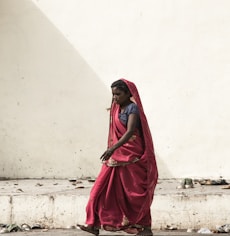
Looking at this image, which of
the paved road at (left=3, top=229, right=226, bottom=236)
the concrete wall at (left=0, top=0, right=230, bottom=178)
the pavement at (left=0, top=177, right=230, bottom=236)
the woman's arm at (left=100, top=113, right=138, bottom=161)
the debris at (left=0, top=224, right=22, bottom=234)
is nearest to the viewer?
the woman's arm at (left=100, top=113, right=138, bottom=161)

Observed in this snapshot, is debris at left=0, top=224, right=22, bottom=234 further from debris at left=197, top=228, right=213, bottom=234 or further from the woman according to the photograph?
debris at left=197, top=228, right=213, bottom=234

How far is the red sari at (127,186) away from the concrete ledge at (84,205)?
0.91 meters

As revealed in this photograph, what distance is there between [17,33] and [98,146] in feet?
6.04

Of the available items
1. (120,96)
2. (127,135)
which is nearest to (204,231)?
(127,135)

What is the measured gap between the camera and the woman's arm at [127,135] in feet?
21.3

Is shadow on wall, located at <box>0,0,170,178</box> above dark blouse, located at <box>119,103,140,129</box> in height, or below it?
above

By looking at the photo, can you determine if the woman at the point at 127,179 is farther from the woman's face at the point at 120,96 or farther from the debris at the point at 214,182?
the debris at the point at 214,182

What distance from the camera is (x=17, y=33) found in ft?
32.4

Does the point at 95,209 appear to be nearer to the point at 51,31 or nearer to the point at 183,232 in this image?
the point at 183,232

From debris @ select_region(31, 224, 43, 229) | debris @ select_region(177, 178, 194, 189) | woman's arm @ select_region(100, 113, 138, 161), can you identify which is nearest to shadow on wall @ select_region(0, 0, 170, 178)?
debris @ select_region(177, 178, 194, 189)

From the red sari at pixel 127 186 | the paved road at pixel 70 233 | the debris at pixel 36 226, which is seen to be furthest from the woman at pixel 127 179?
the debris at pixel 36 226

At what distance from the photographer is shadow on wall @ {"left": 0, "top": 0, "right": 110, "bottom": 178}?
379 inches

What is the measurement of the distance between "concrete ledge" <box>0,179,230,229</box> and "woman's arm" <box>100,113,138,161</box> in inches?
48.4

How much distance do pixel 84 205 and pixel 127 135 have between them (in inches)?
57.7
